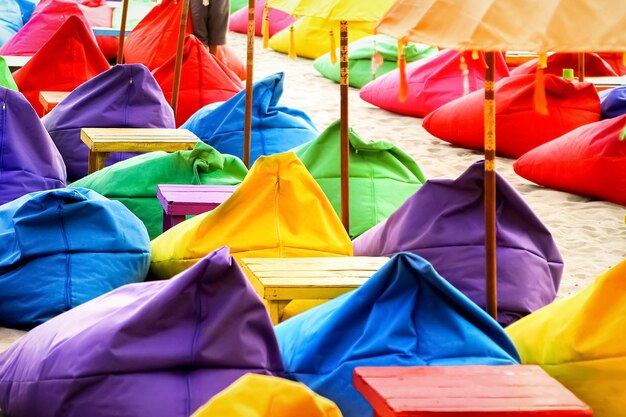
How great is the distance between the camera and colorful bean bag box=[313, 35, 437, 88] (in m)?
11.6

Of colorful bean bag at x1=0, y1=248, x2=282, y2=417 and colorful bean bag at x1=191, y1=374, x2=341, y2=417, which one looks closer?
colorful bean bag at x1=191, y1=374, x2=341, y2=417

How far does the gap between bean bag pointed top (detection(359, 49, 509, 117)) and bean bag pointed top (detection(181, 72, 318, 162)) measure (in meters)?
2.90

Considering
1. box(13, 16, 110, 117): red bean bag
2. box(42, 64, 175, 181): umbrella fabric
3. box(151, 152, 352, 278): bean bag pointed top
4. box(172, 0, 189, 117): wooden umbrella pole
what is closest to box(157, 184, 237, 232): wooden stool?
box(151, 152, 352, 278): bean bag pointed top

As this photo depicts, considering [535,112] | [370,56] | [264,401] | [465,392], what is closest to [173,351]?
[264,401]

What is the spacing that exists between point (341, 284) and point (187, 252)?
3.13 feet

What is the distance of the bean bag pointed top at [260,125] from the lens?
7.07m

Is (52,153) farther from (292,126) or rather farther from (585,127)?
(585,127)

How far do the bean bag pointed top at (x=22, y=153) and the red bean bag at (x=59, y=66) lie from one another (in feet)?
8.90

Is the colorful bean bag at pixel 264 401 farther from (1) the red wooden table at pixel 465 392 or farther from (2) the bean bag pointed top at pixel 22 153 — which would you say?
(2) the bean bag pointed top at pixel 22 153

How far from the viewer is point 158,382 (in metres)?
3.31

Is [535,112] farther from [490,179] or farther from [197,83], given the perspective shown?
[490,179]

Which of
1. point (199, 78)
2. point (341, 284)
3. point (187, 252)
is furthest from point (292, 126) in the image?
point (341, 284)

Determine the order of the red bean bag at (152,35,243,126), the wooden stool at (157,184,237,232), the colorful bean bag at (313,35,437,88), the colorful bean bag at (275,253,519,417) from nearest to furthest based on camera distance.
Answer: the colorful bean bag at (275,253,519,417) < the wooden stool at (157,184,237,232) < the red bean bag at (152,35,243,126) < the colorful bean bag at (313,35,437,88)

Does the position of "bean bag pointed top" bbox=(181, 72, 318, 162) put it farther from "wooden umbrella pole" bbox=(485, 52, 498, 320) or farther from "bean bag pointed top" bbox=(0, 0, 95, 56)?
"bean bag pointed top" bbox=(0, 0, 95, 56)
